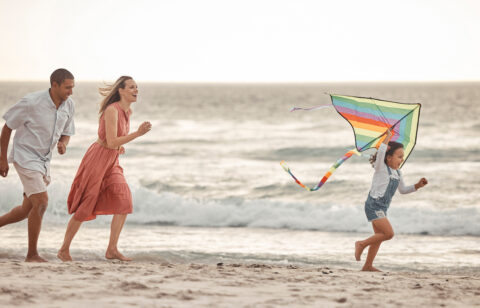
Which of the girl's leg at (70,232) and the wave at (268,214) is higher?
the girl's leg at (70,232)

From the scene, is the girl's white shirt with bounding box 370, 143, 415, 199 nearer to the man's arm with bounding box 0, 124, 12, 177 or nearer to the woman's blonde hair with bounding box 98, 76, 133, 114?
the woman's blonde hair with bounding box 98, 76, 133, 114

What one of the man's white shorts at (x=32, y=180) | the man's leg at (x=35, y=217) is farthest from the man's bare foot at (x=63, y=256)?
the man's white shorts at (x=32, y=180)

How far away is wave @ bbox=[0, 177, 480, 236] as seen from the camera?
37.6ft

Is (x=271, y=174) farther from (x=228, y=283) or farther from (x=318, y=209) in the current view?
(x=228, y=283)

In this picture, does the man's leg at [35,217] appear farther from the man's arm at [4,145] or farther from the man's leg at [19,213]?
the man's arm at [4,145]

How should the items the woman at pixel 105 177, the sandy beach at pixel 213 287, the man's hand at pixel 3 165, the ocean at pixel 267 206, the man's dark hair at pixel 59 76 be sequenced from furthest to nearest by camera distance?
the ocean at pixel 267 206 → the woman at pixel 105 177 → the man's dark hair at pixel 59 76 → the man's hand at pixel 3 165 → the sandy beach at pixel 213 287

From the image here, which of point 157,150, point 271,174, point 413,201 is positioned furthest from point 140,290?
point 157,150

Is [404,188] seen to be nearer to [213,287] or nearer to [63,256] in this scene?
[213,287]

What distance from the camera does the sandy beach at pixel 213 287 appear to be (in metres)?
4.43

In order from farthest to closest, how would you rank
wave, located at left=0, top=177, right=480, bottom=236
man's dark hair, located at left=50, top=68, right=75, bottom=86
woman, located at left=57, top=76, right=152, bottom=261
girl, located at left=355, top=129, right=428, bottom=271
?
wave, located at left=0, top=177, right=480, bottom=236
girl, located at left=355, top=129, right=428, bottom=271
woman, located at left=57, top=76, right=152, bottom=261
man's dark hair, located at left=50, top=68, right=75, bottom=86

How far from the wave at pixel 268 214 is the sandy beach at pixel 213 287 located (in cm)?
567

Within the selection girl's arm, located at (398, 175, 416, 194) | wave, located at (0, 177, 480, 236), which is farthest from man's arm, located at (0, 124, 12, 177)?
wave, located at (0, 177, 480, 236)

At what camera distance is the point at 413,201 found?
1391 centimetres

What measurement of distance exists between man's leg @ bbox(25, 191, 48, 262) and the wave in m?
5.37
